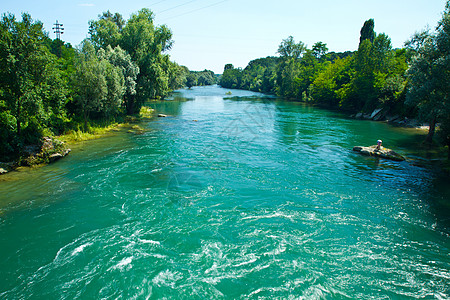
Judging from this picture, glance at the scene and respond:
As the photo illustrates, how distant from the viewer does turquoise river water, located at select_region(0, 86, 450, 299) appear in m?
9.41

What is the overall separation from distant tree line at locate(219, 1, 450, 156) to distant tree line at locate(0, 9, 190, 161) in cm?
3379

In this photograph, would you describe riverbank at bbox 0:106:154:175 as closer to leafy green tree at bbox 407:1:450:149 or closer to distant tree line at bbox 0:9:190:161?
distant tree line at bbox 0:9:190:161

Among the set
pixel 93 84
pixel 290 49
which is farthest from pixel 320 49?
pixel 93 84

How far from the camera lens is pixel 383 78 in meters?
51.3

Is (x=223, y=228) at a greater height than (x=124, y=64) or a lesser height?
lesser

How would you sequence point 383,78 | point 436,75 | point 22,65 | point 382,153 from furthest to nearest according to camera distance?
point 383,78 < point 382,153 < point 436,75 < point 22,65

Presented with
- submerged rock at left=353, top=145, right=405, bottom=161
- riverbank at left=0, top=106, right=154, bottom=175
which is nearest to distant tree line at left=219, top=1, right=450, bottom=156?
submerged rock at left=353, top=145, right=405, bottom=161

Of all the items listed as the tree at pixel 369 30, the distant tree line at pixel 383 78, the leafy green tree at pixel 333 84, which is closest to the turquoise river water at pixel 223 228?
the distant tree line at pixel 383 78

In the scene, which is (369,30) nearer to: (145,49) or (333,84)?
(333,84)

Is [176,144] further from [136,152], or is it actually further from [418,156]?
[418,156]

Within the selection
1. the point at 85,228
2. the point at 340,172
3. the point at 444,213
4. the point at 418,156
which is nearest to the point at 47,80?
the point at 85,228

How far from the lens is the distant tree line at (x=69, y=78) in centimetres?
1967

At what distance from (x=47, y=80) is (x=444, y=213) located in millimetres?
30830

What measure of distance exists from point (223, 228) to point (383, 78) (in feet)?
175
